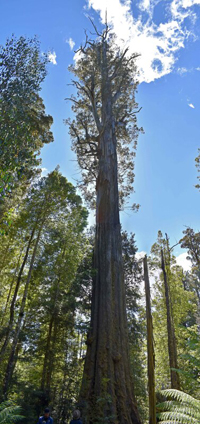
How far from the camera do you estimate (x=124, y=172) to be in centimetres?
1512

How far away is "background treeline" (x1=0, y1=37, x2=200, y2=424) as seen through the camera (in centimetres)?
602

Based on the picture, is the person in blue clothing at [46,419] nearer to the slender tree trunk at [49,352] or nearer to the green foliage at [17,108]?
the slender tree trunk at [49,352]

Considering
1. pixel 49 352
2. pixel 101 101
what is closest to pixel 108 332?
pixel 49 352

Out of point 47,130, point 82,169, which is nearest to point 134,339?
point 82,169

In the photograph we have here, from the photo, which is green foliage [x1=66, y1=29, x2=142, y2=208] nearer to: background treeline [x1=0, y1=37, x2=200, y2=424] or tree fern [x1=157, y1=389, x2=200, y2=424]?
background treeline [x1=0, y1=37, x2=200, y2=424]

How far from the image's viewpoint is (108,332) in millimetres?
6082

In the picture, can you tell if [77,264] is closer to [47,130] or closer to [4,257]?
[4,257]

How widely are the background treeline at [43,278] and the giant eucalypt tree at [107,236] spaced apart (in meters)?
1.02

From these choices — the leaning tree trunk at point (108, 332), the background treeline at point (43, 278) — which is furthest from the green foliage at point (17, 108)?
the leaning tree trunk at point (108, 332)

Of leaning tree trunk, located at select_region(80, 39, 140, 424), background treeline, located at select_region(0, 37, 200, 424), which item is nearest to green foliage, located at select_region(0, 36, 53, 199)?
background treeline, located at select_region(0, 37, 200, 424)

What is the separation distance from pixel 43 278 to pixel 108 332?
14.1 ft

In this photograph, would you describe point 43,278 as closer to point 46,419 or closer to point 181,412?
point 46,419

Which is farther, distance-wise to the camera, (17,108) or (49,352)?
(49,352)

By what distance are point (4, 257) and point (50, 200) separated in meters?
2.70
